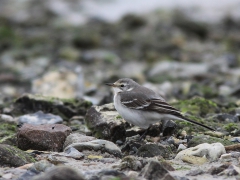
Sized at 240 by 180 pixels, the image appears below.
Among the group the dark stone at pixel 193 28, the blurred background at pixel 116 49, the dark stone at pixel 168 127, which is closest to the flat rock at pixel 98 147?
the dark stone at pixel 168 127

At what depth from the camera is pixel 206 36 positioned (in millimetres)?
23359

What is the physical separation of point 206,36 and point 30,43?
7023 mm

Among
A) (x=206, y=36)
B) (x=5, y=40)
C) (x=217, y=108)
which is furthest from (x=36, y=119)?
(x=206, y=36)

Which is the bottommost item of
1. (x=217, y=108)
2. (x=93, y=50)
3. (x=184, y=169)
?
(x=184, y=169)

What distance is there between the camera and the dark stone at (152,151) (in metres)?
7.44

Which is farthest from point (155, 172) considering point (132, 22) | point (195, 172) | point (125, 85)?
point (132, 22)

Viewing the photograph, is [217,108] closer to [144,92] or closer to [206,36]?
[144,92]

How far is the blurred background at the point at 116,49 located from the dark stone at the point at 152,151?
4.18 metres

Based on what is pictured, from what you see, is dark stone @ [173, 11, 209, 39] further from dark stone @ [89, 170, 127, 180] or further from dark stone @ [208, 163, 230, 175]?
dark stone @ [89, 170, 127, 180]

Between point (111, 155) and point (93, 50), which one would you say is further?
point (93, 50)

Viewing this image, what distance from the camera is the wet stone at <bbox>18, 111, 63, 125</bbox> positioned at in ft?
31.4

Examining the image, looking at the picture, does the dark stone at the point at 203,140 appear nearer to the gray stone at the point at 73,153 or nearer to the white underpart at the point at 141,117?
the white underpart at the point at 141,117

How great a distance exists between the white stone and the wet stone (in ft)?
9.62

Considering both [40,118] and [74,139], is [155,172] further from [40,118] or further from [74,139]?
[40,118]
